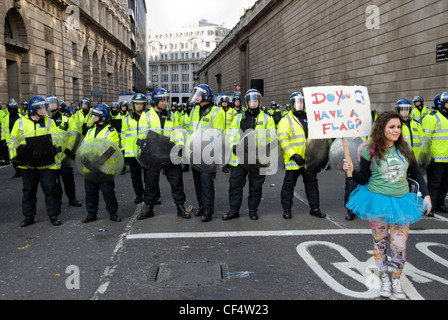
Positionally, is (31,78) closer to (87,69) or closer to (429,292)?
(87,69)

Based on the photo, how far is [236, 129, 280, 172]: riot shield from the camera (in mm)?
6480

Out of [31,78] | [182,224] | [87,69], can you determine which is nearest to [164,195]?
[182,224]

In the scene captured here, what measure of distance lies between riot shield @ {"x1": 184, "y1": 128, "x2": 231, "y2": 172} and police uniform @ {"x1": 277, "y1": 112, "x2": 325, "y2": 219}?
93 centimetres

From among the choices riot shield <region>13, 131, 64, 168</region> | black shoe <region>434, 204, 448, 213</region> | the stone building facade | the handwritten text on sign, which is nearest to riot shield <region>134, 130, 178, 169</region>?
Answer: riot shield <region>13, 131, 64, 168</region>

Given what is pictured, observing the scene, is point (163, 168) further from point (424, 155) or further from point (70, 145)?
point (424, 155)

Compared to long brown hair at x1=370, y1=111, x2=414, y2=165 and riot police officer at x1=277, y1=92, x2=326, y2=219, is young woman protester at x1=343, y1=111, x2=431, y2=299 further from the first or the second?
riot police officer at x1=277, y1=92, x2=326, y2=219

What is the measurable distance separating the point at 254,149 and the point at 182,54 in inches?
5235

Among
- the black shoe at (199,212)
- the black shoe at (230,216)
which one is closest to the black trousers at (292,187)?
the black shoe at (230,216)

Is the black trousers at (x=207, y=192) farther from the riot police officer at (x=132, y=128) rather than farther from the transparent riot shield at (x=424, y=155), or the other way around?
the transparent riot shield at (x=424, y=155)

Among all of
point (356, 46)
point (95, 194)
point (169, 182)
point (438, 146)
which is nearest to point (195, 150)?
point (169, 182)

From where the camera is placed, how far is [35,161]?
6.18 m

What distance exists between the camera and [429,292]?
3.79 m

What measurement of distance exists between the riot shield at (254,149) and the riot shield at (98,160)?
193cm
